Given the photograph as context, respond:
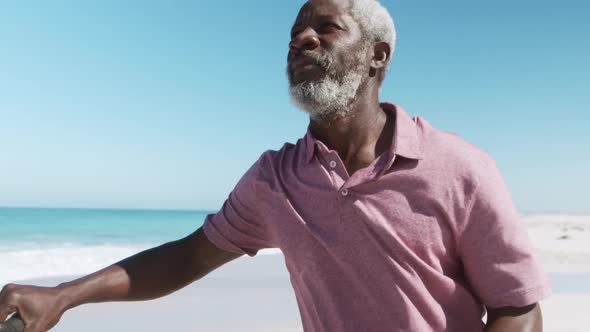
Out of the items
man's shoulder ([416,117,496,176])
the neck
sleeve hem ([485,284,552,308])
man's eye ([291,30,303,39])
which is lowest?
sleeve hem ([485,284,552,308])

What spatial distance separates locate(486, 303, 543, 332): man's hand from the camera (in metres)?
1.59

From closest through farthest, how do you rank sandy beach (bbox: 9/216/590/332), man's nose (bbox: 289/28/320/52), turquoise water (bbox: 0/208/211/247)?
man's nose (bbox: 289/28/320/52) → sandy beach (bbox: 9/216/590/332) → turquoise water (bbox: 0/208/211/247)

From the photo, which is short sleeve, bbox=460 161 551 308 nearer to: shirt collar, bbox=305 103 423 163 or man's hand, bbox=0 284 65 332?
shirt collar, bbox=305 103 423 163

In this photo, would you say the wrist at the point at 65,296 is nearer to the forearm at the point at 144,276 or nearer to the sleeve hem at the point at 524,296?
the forearm at the point at 144,276

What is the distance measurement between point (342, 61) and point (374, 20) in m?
0.23

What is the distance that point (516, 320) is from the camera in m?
1.59

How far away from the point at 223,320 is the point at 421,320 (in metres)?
5.39

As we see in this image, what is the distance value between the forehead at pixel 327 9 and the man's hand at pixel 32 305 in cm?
126

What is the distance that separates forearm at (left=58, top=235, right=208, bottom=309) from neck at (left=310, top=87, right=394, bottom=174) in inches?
26.6

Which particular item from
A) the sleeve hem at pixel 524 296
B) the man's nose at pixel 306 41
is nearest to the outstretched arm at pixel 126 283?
the man's nose at pixel 306 41

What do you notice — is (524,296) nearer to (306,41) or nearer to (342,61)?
(342,61)

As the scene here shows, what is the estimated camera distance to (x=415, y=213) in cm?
168

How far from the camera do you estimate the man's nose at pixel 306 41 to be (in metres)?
1.98

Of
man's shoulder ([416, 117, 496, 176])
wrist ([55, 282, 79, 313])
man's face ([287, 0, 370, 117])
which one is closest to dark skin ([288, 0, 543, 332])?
man's face ([287, 0, 370, 117])
